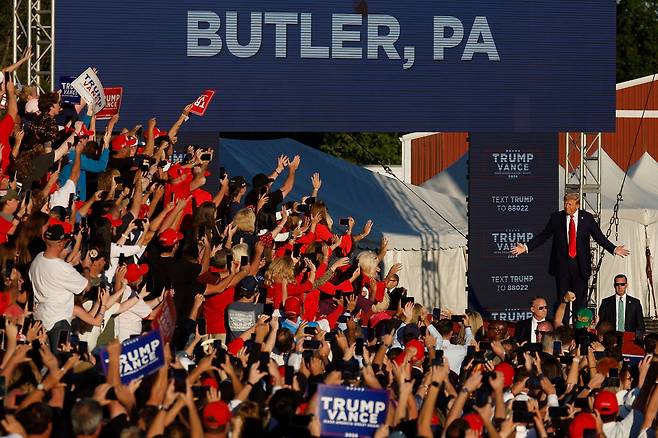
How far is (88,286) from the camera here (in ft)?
39.9

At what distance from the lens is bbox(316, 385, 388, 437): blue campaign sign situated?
27.9 feet

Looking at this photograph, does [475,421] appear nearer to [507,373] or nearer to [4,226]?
[507,373]

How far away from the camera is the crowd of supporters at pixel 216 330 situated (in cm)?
880

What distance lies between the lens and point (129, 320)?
12.4 m

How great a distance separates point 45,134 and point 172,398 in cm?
661

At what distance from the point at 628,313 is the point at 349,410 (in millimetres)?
10736

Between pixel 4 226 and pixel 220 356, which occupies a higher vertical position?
pixel 4 226

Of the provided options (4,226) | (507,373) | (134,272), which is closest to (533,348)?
(507,373)

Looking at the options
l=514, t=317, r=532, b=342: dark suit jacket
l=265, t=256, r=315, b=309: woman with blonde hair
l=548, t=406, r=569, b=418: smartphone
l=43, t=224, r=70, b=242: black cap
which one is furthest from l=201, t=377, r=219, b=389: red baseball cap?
l=514, t=317, r=532, b=342: dark suit jacket

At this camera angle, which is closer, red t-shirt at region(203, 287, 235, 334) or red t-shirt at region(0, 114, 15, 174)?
red t-shirt at region(203, 287, 235, 334)

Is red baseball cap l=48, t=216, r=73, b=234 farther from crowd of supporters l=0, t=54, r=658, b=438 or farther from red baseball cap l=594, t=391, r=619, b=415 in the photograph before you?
red baseball cap l=594, t=391, r=619, b=415

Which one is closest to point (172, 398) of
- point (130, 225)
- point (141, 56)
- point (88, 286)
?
point (88, 286)

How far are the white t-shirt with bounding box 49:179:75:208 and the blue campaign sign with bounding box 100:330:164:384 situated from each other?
524 centimetres

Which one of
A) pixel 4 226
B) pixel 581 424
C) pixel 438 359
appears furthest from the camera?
pixel 4 226
